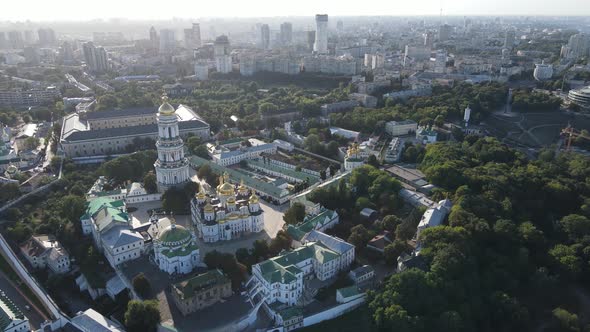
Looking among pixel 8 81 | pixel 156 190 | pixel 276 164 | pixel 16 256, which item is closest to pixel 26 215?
pixel 16 256

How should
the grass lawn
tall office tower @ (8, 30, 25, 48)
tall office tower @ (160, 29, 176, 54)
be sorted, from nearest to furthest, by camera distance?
1. the grass lawn
2. tall office tower @ (160, 29, 176, 54)
3. tall office tower @ (8, 30, 25, 48)

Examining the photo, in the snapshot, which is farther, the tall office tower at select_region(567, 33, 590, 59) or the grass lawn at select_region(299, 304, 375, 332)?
the tall office tower at select_region(567, 33, 590, 59)

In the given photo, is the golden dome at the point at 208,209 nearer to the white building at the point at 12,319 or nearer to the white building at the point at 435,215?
the white building at the point at 12,319

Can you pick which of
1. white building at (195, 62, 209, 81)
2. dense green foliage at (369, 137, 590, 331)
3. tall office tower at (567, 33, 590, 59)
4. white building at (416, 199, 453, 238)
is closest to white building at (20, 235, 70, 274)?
dense green foliage at (369, 137, 590, 331)

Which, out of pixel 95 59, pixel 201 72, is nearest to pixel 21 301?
pixel 201 72

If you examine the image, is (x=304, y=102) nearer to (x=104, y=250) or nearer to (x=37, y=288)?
(x=104, y=250)

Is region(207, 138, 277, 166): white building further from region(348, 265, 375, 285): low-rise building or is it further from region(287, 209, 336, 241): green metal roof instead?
region(348, 265, 375, 285): low-rise building
